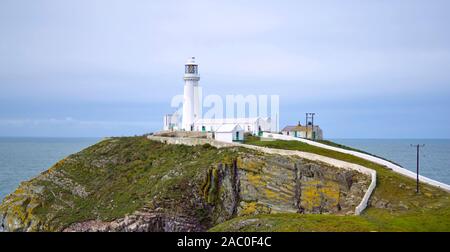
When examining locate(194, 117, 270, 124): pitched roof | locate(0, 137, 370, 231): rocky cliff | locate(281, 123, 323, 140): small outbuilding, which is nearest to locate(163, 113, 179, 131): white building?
locate(194, 117, 270, 124): pitched roof

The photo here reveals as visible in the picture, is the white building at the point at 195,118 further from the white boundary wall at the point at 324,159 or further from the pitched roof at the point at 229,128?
the white boundary wall at the point at 324,159

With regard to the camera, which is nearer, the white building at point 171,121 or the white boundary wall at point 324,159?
the white boundary wall at point 324,159

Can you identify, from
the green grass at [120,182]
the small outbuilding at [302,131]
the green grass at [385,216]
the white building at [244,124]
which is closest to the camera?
the green grass at [385,216]

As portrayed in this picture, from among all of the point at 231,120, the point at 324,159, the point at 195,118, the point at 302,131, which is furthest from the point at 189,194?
the point at 302,131

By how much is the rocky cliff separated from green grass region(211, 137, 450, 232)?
2084 millimetres

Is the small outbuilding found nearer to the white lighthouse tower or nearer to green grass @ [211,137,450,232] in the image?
the white lighthouse tower

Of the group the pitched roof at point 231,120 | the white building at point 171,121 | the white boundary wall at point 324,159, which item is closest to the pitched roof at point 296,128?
the pitched roof at point 231,120

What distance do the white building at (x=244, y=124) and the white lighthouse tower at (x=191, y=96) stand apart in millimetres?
1940

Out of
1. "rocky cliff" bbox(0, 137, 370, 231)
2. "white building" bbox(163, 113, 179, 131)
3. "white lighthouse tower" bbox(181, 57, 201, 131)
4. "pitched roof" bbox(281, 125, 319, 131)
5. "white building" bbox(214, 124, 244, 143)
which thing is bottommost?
"rocky cliff" bbox(0, 137, 370, 231)

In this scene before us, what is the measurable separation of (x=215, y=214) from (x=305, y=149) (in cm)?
1211

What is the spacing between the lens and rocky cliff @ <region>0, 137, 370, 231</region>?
137 feet

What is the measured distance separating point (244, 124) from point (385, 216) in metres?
30.6

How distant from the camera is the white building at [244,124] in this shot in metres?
62.5

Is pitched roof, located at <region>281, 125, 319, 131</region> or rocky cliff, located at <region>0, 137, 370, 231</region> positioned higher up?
pitched roof, located at <region>281, 125, 319, 131</region>
